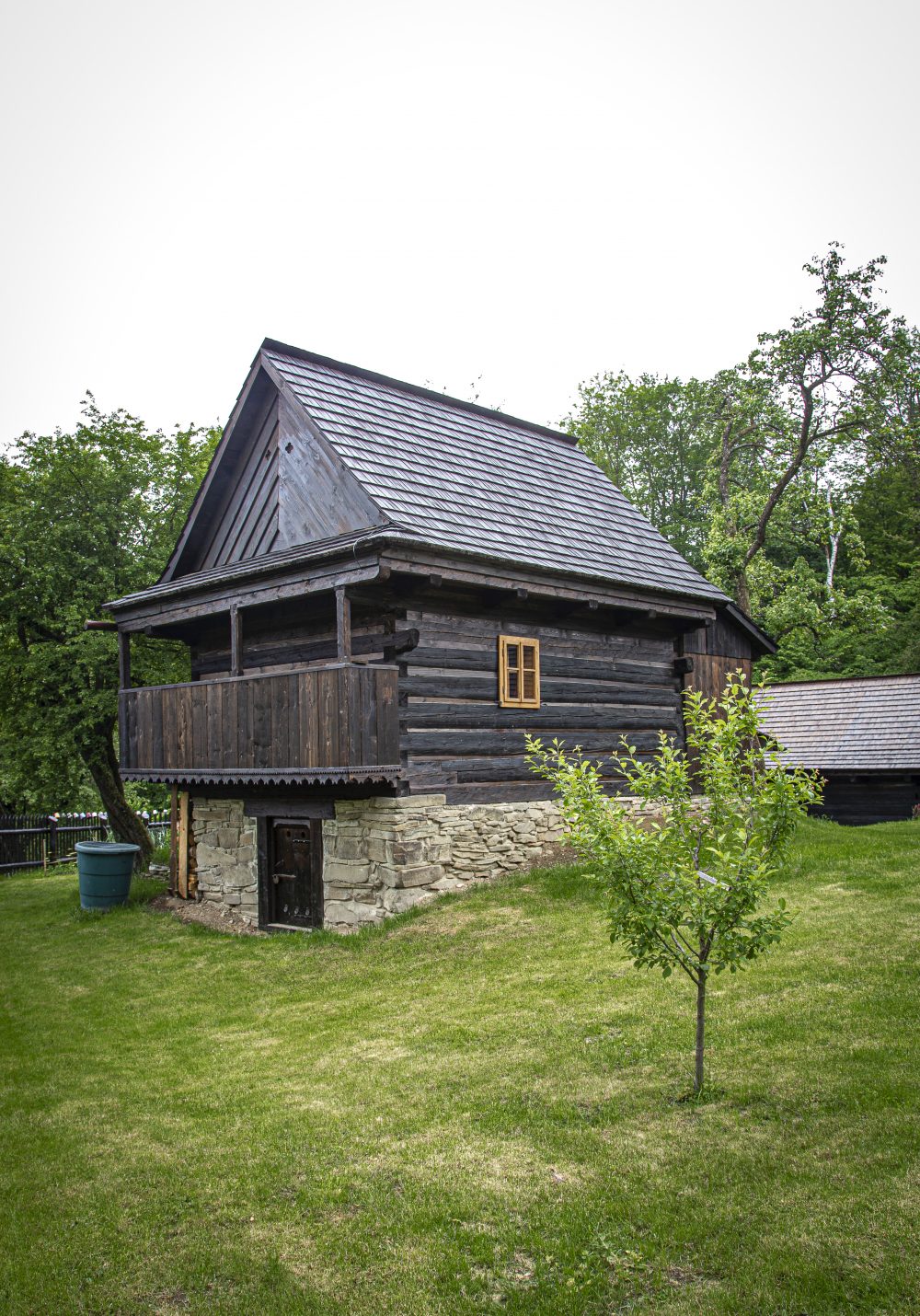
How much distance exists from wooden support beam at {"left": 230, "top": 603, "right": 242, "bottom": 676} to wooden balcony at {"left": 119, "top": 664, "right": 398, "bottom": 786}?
184 mm

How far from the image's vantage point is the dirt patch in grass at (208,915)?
592 inches

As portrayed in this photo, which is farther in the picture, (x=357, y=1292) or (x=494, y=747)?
(x=494, y=747)

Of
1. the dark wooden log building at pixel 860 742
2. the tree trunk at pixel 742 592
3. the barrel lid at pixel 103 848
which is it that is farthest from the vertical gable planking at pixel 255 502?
the tree trunk at pixel 742 592

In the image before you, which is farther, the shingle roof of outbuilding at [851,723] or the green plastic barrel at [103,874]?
the shingle roof of outbuilding at [851,723]

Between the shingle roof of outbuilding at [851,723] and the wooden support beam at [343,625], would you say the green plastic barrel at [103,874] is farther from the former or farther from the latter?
the shingle roof of outbuilding at [851,723]

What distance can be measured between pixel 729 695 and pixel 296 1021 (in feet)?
18.2

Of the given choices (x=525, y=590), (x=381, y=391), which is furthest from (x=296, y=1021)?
(x=381, y=391)

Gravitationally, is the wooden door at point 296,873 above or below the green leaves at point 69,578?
below

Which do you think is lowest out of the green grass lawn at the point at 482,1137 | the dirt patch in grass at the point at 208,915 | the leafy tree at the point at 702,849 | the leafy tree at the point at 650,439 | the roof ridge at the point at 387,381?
the dirt patch in grass at the point at 208,915

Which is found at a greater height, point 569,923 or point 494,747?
point 494,747

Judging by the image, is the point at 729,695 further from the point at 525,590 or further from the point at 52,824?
the point at 52,824

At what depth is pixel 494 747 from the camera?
1431cm

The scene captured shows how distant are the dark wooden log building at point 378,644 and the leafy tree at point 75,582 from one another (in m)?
3.79

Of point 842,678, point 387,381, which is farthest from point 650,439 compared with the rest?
point 387,381
